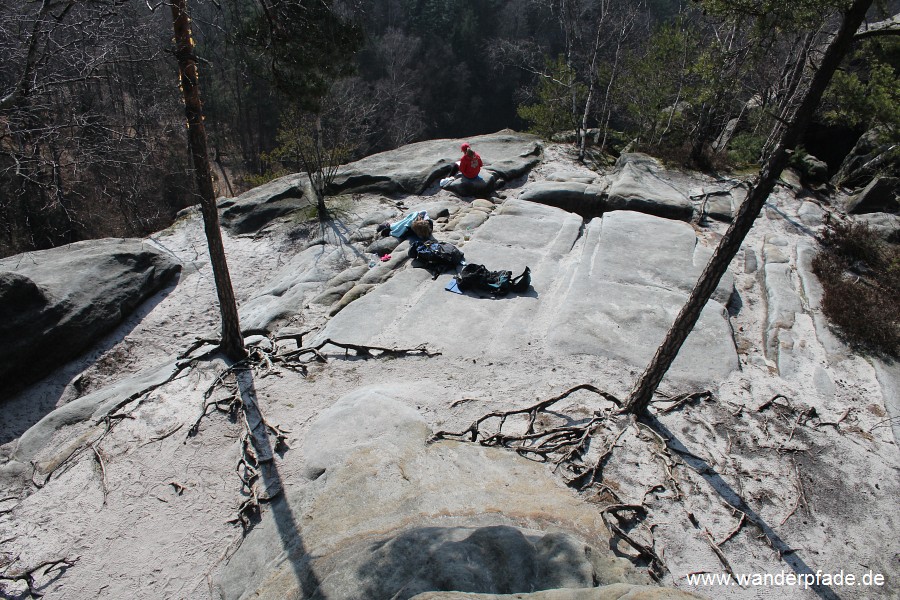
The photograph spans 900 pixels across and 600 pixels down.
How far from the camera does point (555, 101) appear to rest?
56.5 ft

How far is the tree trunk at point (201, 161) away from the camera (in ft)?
15.1

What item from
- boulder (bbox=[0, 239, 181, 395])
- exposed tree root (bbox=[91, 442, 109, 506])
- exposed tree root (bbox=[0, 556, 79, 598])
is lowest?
boulder (bbox=[0, 239, 181, 395])

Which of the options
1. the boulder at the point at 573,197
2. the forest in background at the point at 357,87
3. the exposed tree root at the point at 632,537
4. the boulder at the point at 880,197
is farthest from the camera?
the boulder at the point at 573,197

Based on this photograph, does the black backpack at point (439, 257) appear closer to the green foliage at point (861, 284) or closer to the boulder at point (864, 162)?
the green foliage at point (861, 284)

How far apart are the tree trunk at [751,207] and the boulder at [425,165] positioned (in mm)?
8820

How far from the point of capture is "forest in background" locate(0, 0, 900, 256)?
416 centimetres

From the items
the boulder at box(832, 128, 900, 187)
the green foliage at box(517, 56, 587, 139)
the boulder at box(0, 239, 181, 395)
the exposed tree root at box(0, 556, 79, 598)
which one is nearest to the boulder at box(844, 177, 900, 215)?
the boulder at box(832, 128, 900, 187)

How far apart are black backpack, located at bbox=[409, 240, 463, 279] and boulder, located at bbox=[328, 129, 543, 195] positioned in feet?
14.6

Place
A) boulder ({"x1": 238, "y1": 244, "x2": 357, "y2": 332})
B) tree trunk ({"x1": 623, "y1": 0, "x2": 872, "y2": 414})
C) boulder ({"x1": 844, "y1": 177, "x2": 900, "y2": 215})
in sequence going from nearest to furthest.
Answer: tree trunk ({"x1": 623, "y1": 0, "x2": 872, "y2": 414})
boulder ({"x1": 238, "y1": 244, "x2": 357, "y2": 332})
boulder ({"x1": 844, "y1": 177, "x2": 900, "y2": 215})

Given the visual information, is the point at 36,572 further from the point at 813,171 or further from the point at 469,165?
the point at 813,171

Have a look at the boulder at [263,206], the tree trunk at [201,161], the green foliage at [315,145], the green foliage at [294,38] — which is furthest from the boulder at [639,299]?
the boulder at [263,206]

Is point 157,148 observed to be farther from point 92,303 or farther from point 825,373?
point 825,373

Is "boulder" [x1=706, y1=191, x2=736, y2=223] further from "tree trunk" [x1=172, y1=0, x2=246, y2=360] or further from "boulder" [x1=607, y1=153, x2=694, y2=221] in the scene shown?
"tree trunk" [x1=172, y1=0, x2=246, y2=360]

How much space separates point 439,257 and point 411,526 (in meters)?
5.62
